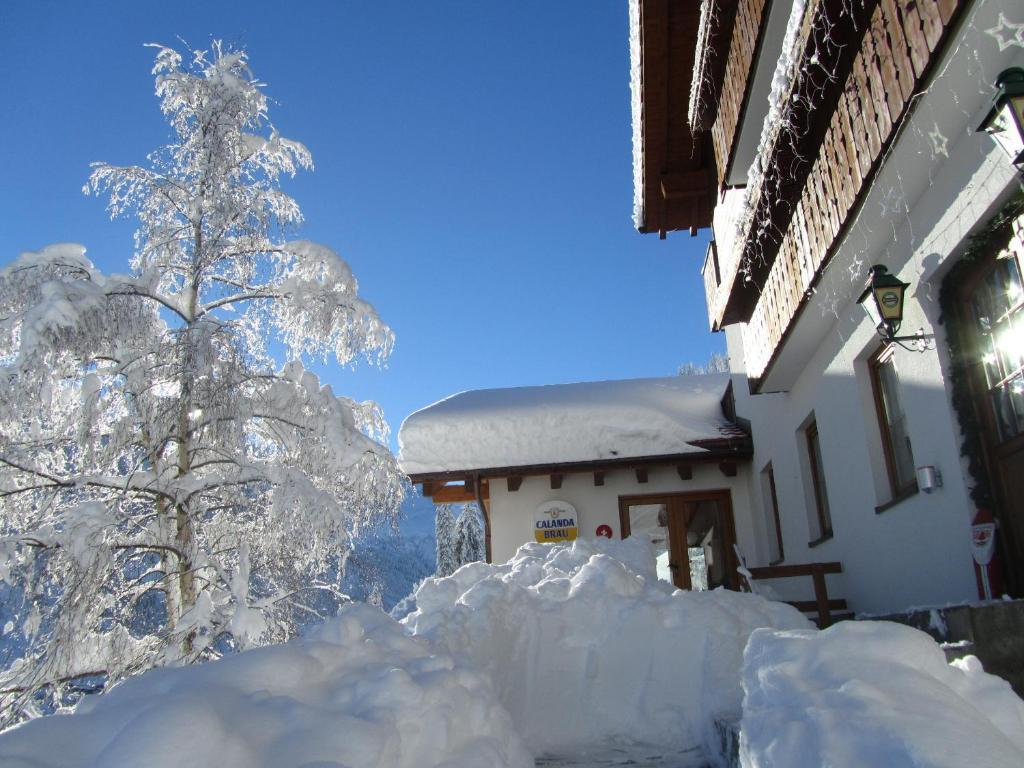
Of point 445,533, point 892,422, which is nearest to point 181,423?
point 892,422

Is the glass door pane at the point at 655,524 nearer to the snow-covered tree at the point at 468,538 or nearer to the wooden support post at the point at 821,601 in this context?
the wooden support post at the point at 821,601

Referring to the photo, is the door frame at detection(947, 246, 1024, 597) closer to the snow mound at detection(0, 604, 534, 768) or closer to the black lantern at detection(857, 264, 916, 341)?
the black lantern at detection(857, 264, 916, 341)

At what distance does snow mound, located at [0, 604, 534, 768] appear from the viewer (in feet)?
6.11

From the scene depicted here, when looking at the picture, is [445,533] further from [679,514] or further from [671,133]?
[671,133]

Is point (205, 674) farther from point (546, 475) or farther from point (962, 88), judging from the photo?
point (546, 475)

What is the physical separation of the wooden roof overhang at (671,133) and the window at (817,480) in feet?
12.0

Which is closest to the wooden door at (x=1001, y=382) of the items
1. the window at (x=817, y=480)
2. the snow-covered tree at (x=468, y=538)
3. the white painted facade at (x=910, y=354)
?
the white painted facade at (x=910, y=354)

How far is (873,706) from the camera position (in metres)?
1.80

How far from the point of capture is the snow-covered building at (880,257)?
382 centimetres

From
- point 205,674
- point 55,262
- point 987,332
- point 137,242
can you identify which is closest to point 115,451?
point 55,262

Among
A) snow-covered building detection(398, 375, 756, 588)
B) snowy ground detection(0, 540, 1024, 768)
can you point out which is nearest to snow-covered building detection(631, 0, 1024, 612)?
snowy ground detection(0, 540, 1024, 768)

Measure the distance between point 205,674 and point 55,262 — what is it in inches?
241

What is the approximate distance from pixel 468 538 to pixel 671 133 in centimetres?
1459

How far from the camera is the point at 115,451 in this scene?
720 cm
